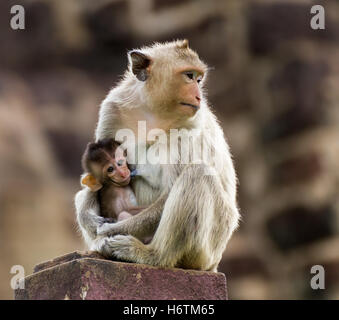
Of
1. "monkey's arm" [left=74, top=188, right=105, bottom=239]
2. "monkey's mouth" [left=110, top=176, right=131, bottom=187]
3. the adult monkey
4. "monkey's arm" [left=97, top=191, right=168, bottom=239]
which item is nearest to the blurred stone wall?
"monkey's arm" [left=74, top=188, right=105, bottom=239]

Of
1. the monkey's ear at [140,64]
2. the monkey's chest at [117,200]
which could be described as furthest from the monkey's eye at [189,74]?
the monkey's chest at [117,200]

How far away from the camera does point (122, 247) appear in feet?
18.6

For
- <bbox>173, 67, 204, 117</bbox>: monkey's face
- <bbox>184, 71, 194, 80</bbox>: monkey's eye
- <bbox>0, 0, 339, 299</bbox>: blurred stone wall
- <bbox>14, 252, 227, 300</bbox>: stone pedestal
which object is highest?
<bbox>0, 0, 339, 299</bbox>: blurred stone wall

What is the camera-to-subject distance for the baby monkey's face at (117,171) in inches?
234

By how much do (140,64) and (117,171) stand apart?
1.01m

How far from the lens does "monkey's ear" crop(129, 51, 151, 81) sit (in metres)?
6.36

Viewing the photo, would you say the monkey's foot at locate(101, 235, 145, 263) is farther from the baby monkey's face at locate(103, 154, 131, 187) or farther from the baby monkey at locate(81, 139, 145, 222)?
the baby monkey's face at locate(103, 154, 131, 187)

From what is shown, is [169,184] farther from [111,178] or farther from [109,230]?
[109,230]

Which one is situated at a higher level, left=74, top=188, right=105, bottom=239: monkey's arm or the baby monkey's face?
the baby monkey's face

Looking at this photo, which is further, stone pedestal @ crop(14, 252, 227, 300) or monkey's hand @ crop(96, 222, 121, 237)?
monkey's hand @ crop(96, 222, 121, 237)

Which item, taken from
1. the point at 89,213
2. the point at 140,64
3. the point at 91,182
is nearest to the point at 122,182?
the point at 91,182

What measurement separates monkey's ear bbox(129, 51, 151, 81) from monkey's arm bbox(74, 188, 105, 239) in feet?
3.46

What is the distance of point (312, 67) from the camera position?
12.3 meters
